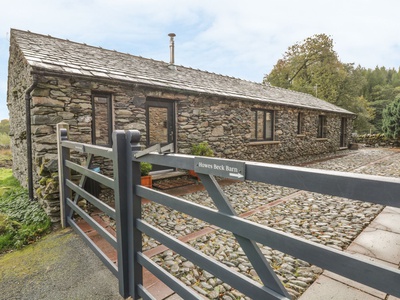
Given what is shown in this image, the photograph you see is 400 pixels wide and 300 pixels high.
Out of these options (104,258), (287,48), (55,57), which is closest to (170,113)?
(55,57)

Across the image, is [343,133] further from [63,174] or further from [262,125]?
[63,174]

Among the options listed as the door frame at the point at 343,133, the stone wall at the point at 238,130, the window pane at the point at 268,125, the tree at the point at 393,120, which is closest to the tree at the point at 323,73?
the tree at the point at 393,120

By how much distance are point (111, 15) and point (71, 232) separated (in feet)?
21.0

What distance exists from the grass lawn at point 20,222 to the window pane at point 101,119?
2.05 metres

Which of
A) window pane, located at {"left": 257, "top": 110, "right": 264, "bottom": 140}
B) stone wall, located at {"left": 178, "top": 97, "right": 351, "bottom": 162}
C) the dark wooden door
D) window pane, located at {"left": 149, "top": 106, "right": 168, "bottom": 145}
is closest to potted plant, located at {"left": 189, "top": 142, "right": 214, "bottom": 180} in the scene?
stone wall, located at {"left": 178, "top": 97, "right": 351, "bottom": 162}

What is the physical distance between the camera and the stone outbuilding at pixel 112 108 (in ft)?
15.5

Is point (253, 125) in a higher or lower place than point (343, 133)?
higher

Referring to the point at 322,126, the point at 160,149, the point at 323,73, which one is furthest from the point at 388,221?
the point at 323,73

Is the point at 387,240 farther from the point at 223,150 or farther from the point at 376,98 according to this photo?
the point at 376,98

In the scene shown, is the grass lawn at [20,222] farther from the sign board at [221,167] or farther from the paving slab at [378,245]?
the paving slab at [378,245]

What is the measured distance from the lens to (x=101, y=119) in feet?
19.5

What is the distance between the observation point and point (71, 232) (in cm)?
368

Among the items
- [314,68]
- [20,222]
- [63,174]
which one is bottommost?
[20,222]

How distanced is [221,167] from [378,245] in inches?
116
